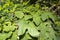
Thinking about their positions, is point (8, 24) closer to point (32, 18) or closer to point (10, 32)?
point (10, 32)

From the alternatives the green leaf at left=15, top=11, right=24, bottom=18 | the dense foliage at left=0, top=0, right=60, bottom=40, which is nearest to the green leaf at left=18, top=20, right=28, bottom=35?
the dense foliage at left=0, top=0, right=60, bottom=40

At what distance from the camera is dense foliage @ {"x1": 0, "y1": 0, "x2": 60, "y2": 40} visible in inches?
79.1

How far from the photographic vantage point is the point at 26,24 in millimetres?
2066

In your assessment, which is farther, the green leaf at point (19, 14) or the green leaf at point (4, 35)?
the green leaf at point (19, 14)

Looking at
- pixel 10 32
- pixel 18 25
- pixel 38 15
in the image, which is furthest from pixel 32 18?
pixel 10 32

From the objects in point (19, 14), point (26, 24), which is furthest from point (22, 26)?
point (19, 14)

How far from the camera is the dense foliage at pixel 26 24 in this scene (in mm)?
2010

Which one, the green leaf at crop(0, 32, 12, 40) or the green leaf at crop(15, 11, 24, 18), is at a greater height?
the green leaf at crop(15, 11, 24, 18)

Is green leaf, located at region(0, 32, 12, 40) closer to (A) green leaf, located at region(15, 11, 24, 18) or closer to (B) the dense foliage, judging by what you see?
(B) the dense foliage

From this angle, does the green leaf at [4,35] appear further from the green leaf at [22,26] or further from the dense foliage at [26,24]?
the green leaf at [22,26]

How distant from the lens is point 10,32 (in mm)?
2035

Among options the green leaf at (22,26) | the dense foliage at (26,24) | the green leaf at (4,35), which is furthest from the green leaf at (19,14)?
the green leaf at (4,35)

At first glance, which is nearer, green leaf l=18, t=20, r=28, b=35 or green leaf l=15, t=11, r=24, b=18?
green leaf l=18, t=20, r=28, b=35

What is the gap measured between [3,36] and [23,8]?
61 cm
